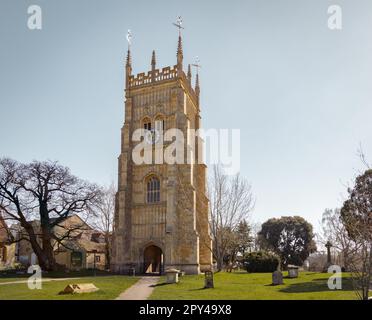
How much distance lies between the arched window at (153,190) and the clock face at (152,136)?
3633 millimetres

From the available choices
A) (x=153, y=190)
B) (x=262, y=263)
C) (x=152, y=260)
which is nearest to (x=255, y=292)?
(x=262, y=263)

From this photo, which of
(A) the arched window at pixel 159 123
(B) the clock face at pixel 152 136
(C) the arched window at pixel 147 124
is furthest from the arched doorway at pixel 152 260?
(C) the arched window at pixel 147 124

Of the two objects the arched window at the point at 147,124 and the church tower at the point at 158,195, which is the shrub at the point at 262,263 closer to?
the church tower at the point at 158,195

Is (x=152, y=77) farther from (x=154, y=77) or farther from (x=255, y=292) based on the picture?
(x=255, y=292)

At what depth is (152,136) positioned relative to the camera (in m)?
36.4

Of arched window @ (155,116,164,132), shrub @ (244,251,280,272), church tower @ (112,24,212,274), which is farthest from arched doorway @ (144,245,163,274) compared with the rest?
arched window @ (155,116,164,132)

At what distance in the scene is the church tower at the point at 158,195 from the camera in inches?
1304

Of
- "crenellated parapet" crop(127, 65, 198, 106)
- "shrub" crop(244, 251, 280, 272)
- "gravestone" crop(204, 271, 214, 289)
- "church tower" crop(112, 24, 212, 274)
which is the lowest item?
"shrub" crop(244, 251, 280, 272)

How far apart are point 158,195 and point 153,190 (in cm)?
77

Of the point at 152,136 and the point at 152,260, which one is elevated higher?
the point at 152,136

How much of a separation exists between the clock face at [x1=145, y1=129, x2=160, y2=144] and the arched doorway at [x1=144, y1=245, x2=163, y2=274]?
10181 mm

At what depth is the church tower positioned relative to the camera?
3312cm

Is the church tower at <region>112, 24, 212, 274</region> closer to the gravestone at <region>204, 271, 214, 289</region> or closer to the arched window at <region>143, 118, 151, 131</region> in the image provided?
the arched window at <region>143, 118, 151, 131</region>
